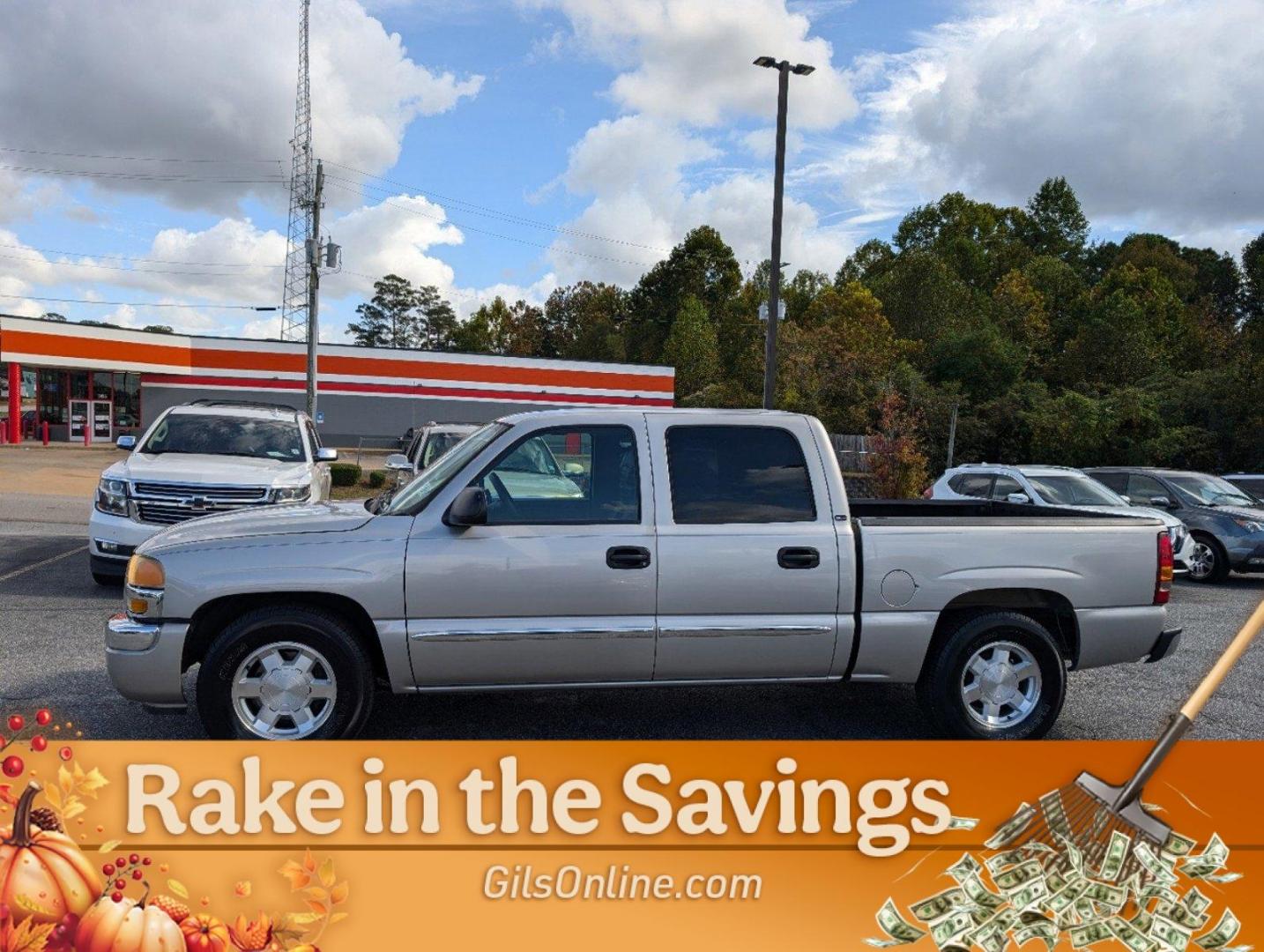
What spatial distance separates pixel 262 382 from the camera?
150 ft

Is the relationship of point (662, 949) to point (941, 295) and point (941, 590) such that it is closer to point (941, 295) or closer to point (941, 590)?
point (941, 590)

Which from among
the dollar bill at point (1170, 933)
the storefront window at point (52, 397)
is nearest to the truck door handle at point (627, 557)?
the dollar bill at point (1170, 933)

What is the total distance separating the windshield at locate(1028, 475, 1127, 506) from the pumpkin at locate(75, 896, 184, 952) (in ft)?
37.2

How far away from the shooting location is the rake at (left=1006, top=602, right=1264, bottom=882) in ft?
10.3

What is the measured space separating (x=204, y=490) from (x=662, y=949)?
7084 millimetres

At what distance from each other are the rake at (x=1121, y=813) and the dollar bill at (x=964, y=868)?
0.51ft

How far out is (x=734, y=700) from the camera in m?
6.02

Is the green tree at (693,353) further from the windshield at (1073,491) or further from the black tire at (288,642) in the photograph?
the black tire at (288,642)

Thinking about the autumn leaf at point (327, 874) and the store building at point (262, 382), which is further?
Answer: the store building at point (262, 382)

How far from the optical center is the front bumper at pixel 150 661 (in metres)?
4.70

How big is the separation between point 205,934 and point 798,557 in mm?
3017

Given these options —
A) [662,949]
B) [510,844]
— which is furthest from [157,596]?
[662,949]

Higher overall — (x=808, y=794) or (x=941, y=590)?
(x=941, y=590)

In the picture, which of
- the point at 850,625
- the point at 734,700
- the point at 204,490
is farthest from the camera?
the point at 204,490
